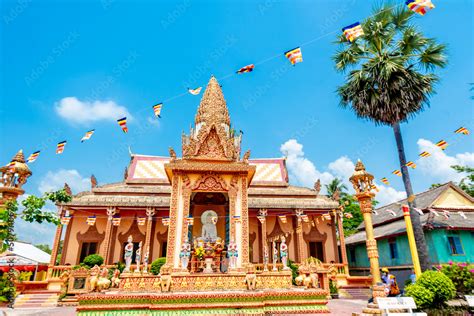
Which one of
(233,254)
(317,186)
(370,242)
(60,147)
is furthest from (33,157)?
(317,186)

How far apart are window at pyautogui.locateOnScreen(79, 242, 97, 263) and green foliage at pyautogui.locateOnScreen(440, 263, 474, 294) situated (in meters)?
20.0

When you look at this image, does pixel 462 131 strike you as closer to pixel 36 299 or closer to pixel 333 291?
pixel 333 291

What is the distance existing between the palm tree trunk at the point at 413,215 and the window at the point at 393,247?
4905mm

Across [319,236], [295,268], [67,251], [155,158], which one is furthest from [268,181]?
[67,251]

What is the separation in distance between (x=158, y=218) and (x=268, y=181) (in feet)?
32.3

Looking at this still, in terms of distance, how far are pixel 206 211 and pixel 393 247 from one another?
13.0m

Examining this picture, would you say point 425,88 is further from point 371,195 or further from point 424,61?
point 371,195

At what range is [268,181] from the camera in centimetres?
2395

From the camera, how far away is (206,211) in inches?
595

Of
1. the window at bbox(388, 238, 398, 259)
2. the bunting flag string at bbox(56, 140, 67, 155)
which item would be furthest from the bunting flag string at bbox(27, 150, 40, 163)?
the window at bbox(388, 238, 398, 259)

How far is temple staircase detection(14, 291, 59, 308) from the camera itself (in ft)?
43.8

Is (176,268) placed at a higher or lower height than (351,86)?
lower

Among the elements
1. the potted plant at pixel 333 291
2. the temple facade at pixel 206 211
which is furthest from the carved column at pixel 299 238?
the potted plant at pixel 333 291

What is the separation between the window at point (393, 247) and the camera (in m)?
17.9
